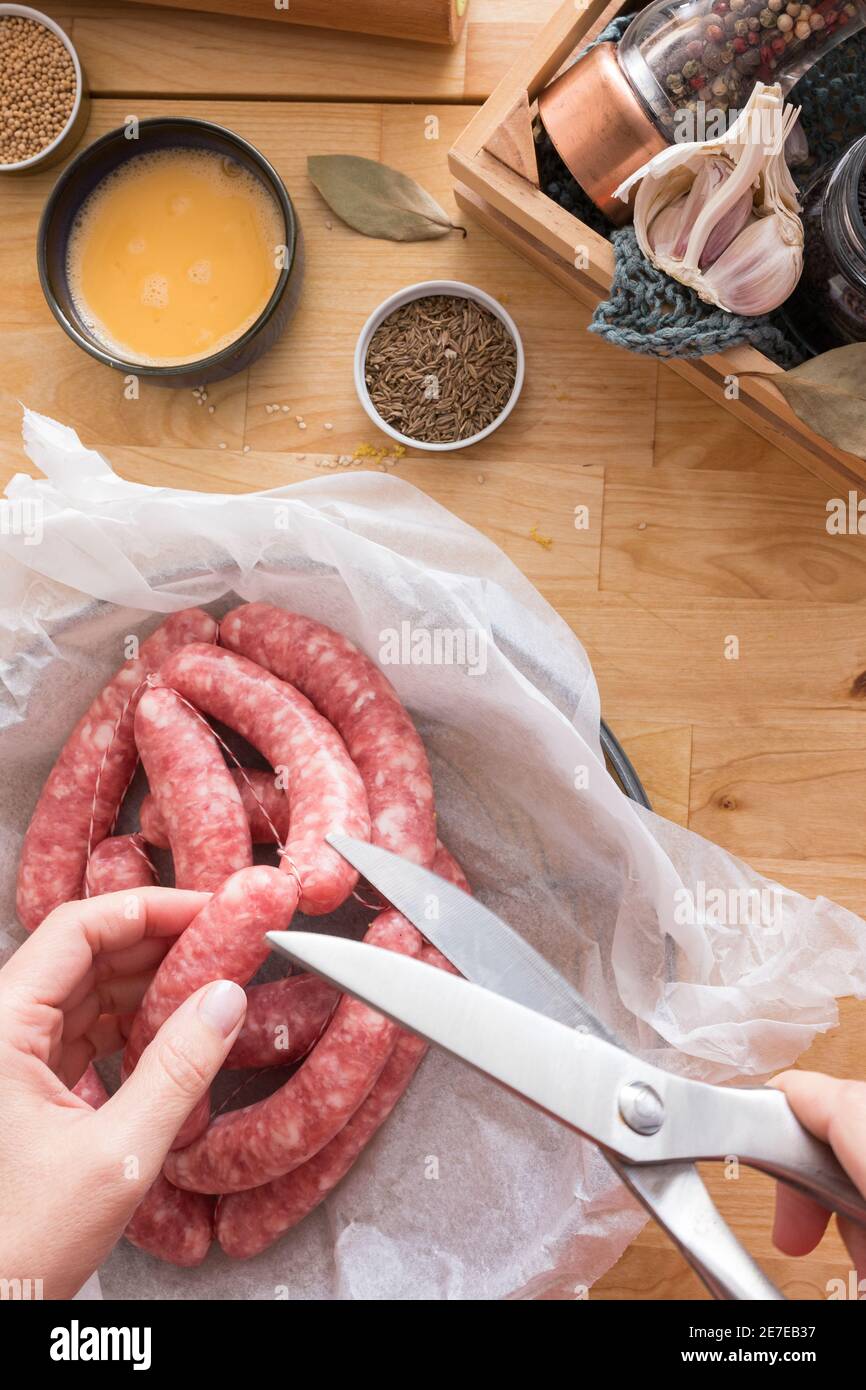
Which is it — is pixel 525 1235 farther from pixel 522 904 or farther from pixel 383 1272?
pixel 522 904

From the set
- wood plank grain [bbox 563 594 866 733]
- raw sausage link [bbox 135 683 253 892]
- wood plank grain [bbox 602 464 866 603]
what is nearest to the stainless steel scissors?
raw sausage link [bbox 135 683 253 892]

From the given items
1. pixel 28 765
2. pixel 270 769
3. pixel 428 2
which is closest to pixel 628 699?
pixel 270 769

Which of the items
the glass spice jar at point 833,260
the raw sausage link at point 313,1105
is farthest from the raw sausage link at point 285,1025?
the glass spice jar at point 833,260

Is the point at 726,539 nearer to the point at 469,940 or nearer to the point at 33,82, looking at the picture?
the point at 469,940

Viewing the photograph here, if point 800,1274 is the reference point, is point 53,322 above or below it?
above

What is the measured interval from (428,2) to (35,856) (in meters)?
1.03

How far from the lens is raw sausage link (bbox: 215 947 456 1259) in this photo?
1.15 m

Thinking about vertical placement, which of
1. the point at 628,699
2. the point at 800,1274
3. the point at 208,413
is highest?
the point at 208,413

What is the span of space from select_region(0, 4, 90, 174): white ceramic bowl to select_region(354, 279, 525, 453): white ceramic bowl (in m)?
0.42

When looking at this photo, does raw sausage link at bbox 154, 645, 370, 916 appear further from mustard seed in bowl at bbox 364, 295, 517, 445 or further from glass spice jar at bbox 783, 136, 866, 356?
glass spice jar at bbox 783, 136, 866, 356

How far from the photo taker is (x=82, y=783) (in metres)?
1.21

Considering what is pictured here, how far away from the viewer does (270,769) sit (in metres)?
1.31

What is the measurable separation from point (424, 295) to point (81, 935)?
807 mm

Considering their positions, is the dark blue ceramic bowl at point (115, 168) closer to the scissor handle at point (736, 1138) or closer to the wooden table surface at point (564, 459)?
the wooden table surface at point (564, 459)
